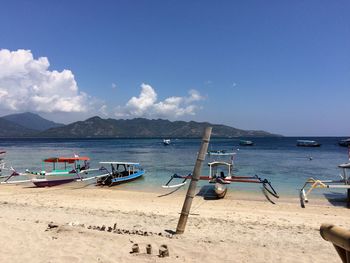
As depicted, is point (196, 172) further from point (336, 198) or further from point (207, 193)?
point (336, 198)

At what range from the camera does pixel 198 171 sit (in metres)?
8.55

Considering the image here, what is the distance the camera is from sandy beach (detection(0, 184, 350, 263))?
698 centimetres

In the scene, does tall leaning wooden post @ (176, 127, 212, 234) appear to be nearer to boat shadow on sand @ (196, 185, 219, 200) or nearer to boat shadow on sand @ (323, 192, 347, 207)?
boat shadow on sand @ (196, 185, 219, 200)

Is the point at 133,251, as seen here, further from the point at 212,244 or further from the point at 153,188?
the point at 153,188

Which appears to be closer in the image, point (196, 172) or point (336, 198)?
point (196, 172)

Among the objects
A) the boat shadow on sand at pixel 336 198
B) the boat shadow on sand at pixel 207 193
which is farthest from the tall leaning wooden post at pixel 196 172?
the boat shadow on sand at pixel 336 198

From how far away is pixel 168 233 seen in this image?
9.10 meters

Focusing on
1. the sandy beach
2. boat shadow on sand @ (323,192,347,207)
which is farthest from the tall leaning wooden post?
boat shadow on sand @ (323,192,347,207)

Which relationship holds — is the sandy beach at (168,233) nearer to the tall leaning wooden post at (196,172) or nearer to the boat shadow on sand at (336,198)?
the tall leaning wooden post at (196,172)

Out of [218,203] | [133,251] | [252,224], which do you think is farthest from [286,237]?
[218,203]

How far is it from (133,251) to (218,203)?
Answer: 9410mm

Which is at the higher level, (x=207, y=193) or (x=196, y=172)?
(x=196, y=172)

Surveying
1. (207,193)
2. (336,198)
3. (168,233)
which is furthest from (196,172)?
(336,198)

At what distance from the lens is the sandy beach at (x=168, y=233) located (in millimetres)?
6983
